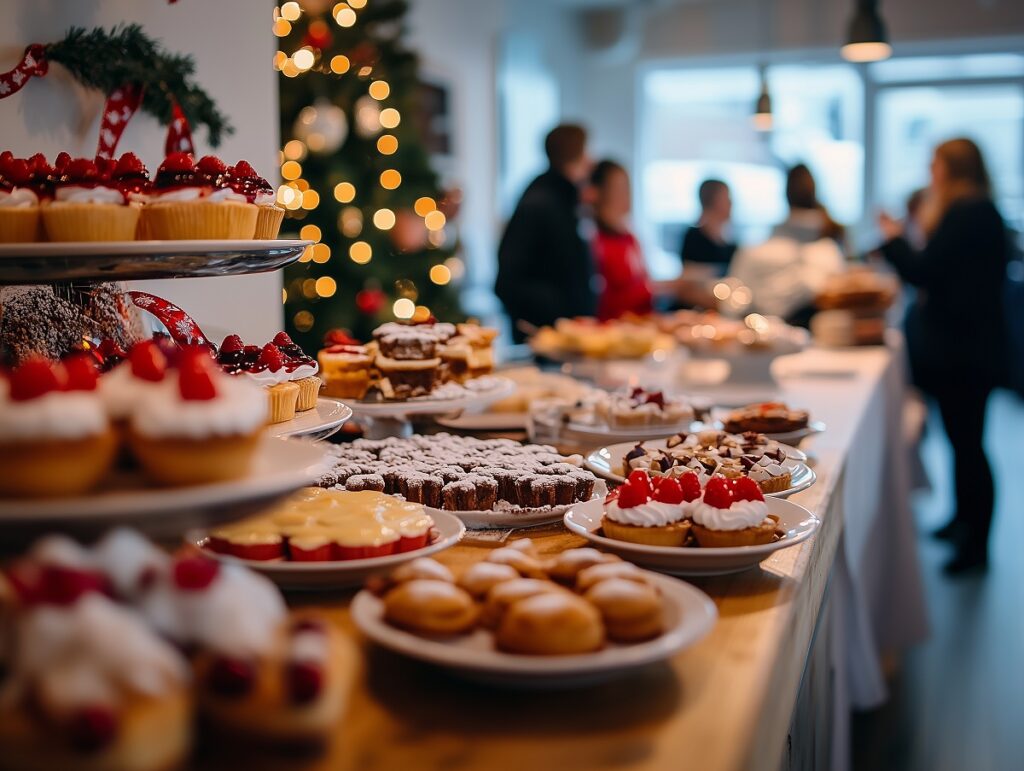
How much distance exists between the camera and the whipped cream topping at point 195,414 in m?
0.86

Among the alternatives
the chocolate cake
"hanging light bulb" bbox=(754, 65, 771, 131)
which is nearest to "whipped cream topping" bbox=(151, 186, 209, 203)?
the chocolate cake

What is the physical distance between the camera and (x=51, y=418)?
0.83 metres

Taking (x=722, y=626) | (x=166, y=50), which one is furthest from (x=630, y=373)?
(x=722, y=626)

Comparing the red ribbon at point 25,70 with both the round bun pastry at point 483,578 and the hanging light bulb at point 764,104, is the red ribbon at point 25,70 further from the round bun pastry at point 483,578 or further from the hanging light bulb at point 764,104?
the hanging light bulb at point 764,104

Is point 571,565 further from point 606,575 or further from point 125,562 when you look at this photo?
point 125,562

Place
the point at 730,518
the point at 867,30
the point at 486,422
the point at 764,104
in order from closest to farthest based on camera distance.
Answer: the point at 730,518 → the point at 486,422 → the point at 867,30 → the point at 764,104

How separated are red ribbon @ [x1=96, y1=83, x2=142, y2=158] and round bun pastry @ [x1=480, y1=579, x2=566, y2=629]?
1.38 meters

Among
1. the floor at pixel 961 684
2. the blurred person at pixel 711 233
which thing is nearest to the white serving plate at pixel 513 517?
the floor at pixel 961 684

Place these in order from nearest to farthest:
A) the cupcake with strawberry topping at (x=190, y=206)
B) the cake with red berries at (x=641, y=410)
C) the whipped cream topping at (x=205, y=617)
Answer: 1. the whipped cream topping at (x=205, y=617)
2. the cupcake with strawberry topping at (x=190, y=206)
3. the cake with red berries at (x=641, y=410)

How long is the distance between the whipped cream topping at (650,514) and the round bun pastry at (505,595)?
285 mm

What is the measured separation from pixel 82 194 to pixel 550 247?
10.6 feet

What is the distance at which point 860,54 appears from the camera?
5047 mm

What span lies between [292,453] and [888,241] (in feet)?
13.3

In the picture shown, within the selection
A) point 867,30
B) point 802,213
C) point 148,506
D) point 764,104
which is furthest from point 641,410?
point 764,104
